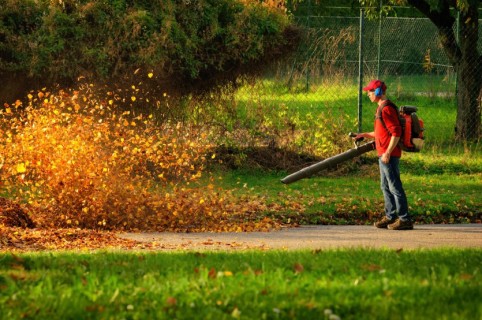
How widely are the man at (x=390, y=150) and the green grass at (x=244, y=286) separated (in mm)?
2964

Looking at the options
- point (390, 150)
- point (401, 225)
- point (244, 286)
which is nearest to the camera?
point (244, 286)

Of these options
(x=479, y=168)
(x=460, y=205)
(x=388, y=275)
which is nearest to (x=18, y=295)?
(x=388, y=275)

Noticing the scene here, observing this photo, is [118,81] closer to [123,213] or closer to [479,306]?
[123,213]

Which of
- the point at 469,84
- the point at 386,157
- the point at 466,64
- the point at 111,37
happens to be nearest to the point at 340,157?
the point at 386,157

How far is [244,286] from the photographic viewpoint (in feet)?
23.0

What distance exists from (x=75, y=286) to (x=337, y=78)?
11.7 metres

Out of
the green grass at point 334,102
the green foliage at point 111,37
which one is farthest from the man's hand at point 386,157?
the green grass at point 334,102

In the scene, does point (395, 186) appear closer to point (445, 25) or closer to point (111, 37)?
point (111, 37)

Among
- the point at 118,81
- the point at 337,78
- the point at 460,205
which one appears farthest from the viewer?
the point at 337,78

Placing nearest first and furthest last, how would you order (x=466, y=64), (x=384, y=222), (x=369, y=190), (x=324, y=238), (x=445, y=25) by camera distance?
(x=324, y=238)
(x=384, y=222)
(x=369, y=190)
(x=466, y=64)
(x=445, y=25)

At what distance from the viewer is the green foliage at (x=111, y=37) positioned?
15.0 meters

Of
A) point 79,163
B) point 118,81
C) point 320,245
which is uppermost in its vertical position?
point 118,81

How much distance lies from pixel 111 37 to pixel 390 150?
17.9 feet

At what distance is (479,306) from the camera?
6535 mm
